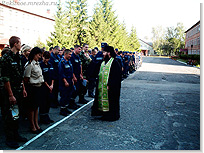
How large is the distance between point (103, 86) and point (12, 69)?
263 centimetres

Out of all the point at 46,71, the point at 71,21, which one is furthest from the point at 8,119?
the point at 71,21

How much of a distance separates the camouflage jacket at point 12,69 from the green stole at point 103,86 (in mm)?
2350

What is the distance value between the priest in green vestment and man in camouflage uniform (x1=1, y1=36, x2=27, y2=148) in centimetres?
234

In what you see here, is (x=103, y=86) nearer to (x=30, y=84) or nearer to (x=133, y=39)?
(x=30, y=84)

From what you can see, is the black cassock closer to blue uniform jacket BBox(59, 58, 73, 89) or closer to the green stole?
the green stole

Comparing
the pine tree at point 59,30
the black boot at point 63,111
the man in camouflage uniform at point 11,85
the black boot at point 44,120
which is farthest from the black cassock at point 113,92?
the pine tree at point 59,30

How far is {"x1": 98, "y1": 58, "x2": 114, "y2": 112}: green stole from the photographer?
19.0ft

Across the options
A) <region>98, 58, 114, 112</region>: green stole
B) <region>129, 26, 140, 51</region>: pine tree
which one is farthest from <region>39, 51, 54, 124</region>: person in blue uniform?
<region>129, 26, 140, 51</region>: pine tree

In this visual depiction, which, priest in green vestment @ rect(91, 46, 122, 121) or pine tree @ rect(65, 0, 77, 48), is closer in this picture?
priest in green vestment @ rect(91, 46, 122, 121)

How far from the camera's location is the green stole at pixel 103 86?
5.80m

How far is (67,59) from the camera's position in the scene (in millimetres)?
6211

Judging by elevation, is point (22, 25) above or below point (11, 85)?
above

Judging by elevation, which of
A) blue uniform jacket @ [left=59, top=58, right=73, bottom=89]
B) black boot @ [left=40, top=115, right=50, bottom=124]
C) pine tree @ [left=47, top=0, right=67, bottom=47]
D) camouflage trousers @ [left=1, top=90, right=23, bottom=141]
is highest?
pine tree @ [left=47, top=0, right=67, bottom=47]

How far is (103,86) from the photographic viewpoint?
19.3 feet
